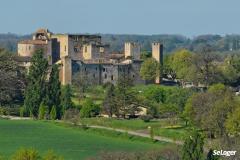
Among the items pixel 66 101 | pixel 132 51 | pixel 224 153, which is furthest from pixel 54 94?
pixel 224 153

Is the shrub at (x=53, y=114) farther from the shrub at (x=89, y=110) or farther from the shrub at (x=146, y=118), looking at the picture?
the shrub at (x=146, y=118)

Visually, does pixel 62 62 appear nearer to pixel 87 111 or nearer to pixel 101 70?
pixel 101 70

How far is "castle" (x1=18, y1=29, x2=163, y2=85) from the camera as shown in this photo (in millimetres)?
78750

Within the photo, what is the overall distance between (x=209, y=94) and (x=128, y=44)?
1130 inches

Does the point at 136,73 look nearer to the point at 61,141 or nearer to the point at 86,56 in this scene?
the point at 86,56

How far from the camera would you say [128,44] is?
3314 inches

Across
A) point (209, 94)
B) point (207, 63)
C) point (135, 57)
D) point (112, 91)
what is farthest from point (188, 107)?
point (135, 57)

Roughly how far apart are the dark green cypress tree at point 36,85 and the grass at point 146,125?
14.4ft

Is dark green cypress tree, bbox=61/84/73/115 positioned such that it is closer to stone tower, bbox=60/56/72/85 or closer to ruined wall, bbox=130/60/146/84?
stone tower, bbox=60/56/72/85

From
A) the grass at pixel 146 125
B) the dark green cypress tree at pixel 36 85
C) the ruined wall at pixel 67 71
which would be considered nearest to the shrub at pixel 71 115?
the grass at pixel 146 125

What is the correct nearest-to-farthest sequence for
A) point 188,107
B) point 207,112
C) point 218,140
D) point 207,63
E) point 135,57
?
point 218,140 → point 207,112 → point 188,107 → point 207,63 → point 135,57

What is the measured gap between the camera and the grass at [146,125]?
5494 centimetres

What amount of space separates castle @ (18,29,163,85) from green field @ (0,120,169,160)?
722 inches

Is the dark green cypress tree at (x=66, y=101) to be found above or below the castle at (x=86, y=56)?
below
